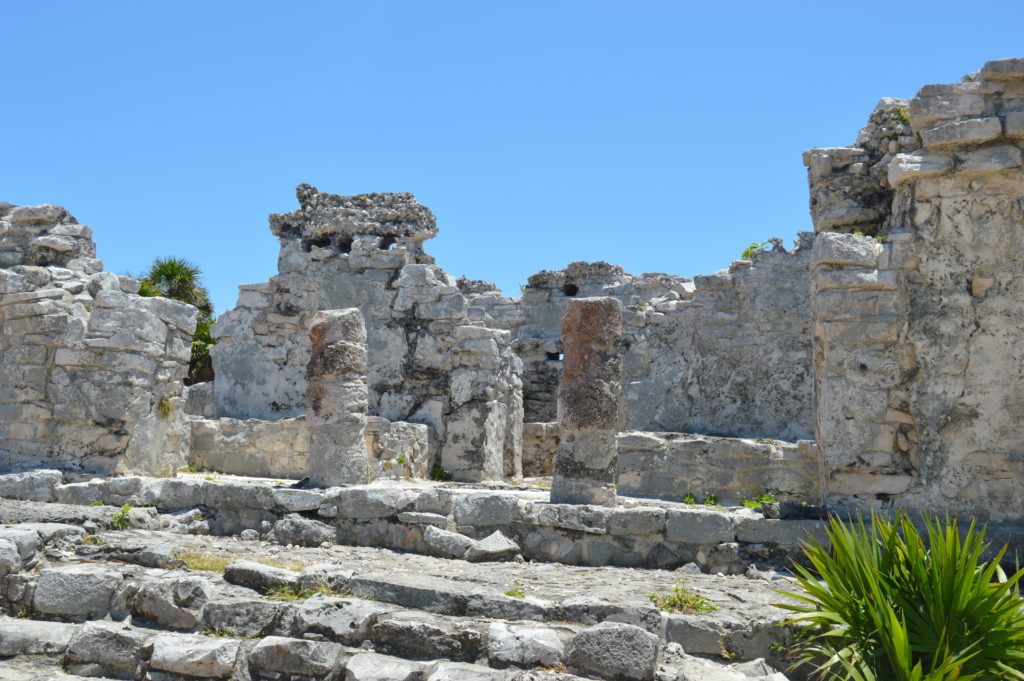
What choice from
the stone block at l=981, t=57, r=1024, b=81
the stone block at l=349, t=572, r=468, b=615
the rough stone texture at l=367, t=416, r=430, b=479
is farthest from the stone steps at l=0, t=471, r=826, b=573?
the stone block at l=981, t=57, r=1024, b=81

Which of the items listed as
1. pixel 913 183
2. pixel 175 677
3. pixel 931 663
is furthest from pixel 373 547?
pixel 913 183

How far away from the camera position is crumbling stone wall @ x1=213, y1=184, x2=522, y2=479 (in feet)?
38.0

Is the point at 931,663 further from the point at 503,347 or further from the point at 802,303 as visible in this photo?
the point at 503,347

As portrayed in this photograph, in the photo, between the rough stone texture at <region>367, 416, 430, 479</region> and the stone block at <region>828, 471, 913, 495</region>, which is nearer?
the stone block at <region>828, 471, 913, 495</region>

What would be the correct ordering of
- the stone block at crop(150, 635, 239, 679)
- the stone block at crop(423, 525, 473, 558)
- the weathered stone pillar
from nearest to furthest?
1. the stone block at crop(150, 635, 239, 679)
2. the stone block at crop(423, 525, 473, 558)
3. the weathered stone pillar

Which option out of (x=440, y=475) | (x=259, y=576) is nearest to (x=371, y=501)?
(x=259, y=576)

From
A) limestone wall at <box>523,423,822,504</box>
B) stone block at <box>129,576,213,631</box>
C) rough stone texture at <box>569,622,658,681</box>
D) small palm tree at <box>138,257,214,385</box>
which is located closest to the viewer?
rough stone texture at <box>569,622,658,681</box>

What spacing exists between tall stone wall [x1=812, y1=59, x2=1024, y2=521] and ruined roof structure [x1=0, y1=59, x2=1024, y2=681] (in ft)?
0.06

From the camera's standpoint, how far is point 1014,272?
6.75 m

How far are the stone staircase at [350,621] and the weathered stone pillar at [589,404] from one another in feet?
3.81

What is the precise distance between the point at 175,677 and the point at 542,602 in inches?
90.0

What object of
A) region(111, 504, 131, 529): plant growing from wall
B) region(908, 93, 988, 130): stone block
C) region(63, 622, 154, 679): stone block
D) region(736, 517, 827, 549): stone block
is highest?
region(908, 93, 988, 130): stone block

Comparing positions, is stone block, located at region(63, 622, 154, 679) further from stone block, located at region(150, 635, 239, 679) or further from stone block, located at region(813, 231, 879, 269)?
stone block, located at region(813, 231, 879, 269)

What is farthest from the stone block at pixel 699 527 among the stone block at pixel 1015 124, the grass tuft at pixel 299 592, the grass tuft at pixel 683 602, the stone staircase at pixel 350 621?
the stone block at pixel 1015 124
